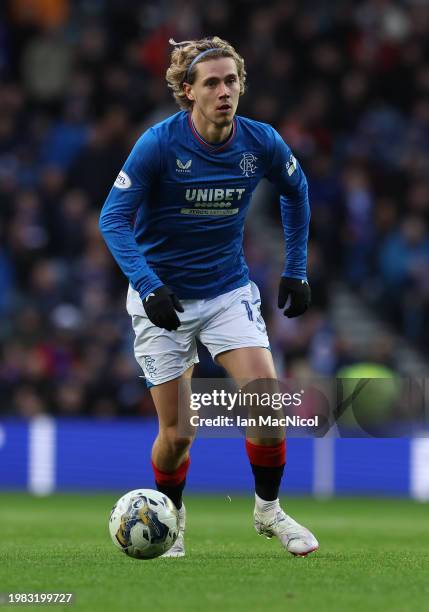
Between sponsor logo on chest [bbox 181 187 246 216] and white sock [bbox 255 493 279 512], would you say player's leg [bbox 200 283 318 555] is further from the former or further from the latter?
sponsor logo on chest [bbox 181 187 246 216]

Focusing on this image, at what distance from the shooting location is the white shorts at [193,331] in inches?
279

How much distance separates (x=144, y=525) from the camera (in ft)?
21.6

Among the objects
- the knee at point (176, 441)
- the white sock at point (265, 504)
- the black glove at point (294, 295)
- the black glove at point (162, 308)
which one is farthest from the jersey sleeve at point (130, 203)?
the white sock at point (265, 504)

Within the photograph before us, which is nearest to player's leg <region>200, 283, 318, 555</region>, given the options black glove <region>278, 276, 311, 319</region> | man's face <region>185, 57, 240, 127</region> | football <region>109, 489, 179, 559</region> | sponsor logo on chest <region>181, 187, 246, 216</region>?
black glove <region>278, 276, 311, 319</region>

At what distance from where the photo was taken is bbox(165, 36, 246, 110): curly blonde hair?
7.02m

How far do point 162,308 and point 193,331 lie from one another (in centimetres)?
62

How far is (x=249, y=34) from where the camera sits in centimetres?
1702

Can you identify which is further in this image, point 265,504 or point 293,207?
point 293,207

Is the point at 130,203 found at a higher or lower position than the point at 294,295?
higher

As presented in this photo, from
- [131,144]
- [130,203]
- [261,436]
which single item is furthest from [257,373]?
[131,144]

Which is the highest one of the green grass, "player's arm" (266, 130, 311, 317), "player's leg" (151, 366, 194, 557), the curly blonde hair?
the curly blonde hair

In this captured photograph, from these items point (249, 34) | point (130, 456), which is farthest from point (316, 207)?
point (130, 456)

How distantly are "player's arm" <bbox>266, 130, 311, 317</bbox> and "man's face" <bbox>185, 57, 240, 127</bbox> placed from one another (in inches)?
18.0

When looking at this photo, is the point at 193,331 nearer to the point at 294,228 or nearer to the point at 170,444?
the point at 170,444
